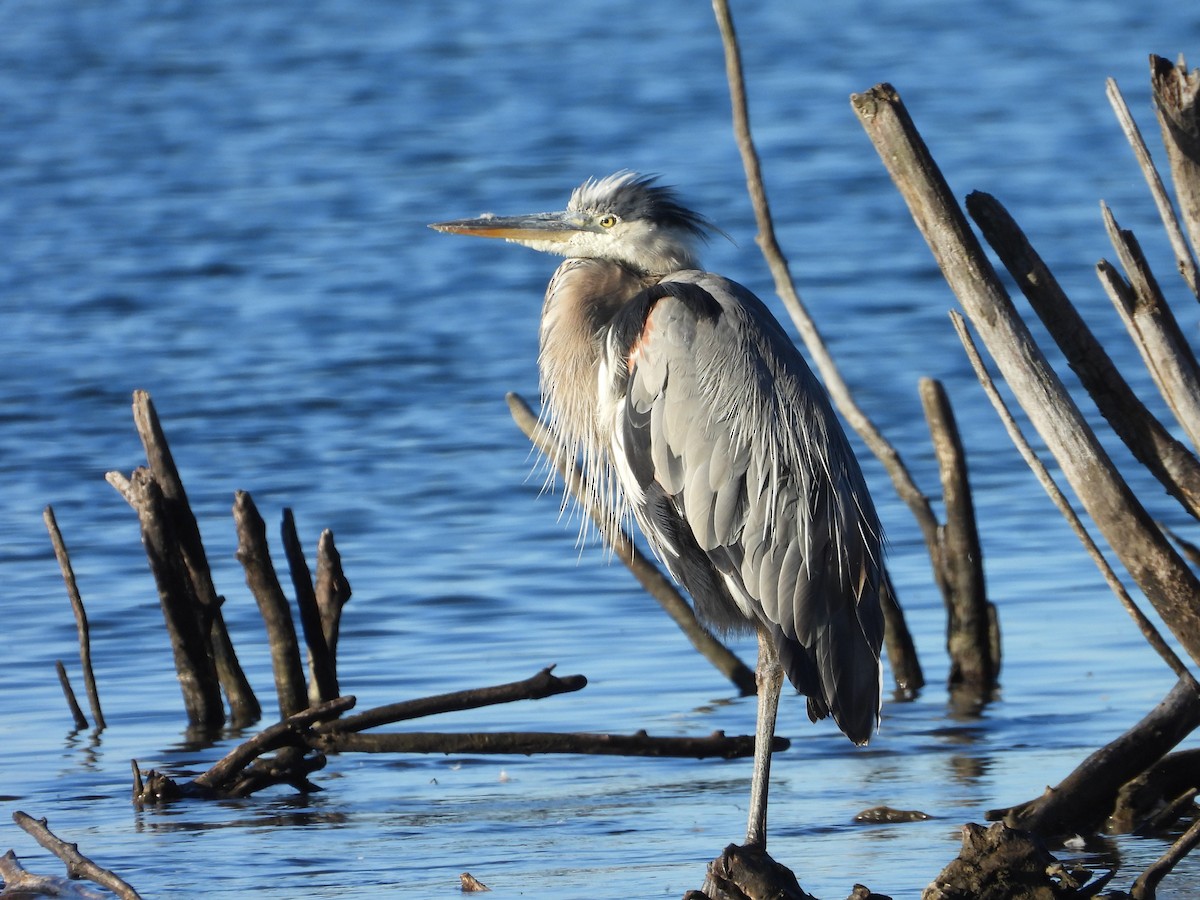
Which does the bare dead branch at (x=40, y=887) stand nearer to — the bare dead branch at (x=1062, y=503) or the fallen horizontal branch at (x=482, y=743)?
the fallen horizontal branch at (x=482, y=743)

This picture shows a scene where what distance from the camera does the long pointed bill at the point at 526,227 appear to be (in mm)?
6242

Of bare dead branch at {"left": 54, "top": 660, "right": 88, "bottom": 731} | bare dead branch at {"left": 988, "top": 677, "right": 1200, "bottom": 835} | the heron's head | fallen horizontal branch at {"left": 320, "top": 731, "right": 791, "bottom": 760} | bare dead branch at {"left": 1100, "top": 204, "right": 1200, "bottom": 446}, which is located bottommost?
bare dead branch at {"left": 988, "top": 677, "right": 1200, "bottom": 835}

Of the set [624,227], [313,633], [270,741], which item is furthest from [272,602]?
[624,227]

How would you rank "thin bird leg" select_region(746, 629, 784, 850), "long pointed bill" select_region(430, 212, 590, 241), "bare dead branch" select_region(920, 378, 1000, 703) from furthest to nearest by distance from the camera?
"bare dead branch" select_region(920, 378, 1000, 703), "long pointed bill" select_region(430, 212, 590, 241), "thin bird leg" select_region(746, 629, 784, 850)

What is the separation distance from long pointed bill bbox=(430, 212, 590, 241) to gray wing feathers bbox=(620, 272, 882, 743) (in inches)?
26.1

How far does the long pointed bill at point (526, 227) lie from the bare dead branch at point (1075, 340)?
5.64ft

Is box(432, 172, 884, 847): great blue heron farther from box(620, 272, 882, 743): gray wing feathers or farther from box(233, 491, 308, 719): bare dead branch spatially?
box(233, 491, 308, 719): bare dead branch

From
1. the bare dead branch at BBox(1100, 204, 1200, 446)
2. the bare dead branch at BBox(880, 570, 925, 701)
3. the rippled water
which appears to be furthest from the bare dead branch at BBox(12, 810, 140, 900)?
the bare dead branch at BBox(880, 570, 925, 701)

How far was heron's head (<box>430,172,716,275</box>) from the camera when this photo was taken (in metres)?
6.09

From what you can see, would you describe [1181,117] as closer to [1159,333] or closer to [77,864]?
[1159,333]

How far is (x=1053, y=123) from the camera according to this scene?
22.5 m

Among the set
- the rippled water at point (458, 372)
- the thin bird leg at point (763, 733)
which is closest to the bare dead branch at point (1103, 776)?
the rippled water at point (458, 372)

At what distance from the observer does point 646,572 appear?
7.02m

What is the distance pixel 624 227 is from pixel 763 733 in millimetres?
1712
